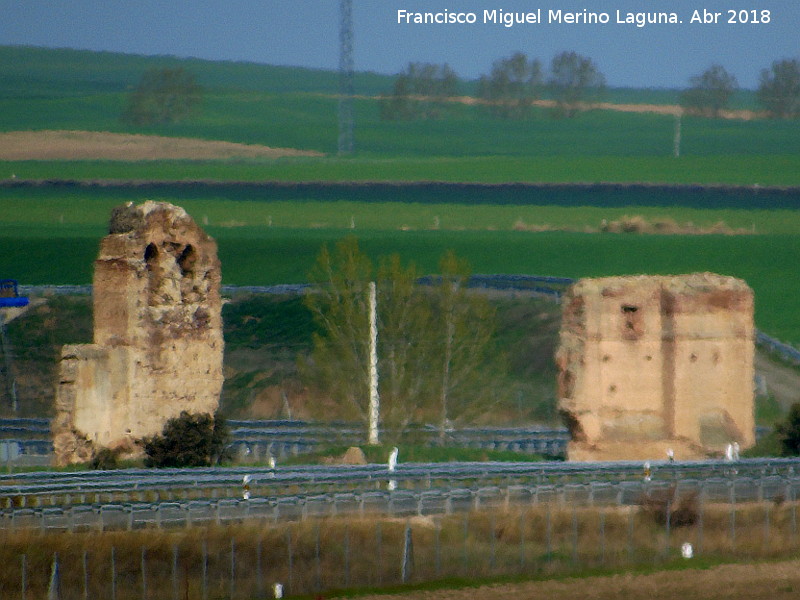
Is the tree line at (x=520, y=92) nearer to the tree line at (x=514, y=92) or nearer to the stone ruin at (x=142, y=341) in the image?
the tree line at (x=514, y=92)

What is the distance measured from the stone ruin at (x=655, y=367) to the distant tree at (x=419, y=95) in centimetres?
8527

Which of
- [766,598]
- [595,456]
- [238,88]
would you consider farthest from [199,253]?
[238,88]

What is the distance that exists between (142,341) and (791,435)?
10.9 m

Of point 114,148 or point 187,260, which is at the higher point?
point 114,148

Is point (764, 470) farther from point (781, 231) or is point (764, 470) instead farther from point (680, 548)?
point (781, 231)

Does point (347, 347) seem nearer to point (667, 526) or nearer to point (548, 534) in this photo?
point (667, 526)

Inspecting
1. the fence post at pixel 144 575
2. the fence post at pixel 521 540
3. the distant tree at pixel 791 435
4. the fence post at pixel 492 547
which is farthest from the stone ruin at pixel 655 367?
the fence post at pixel 144 575

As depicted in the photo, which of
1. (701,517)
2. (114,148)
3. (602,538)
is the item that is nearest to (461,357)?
(701,517)

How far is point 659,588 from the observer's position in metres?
21.3

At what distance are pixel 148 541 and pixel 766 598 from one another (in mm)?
7339

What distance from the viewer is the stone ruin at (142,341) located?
28.9m

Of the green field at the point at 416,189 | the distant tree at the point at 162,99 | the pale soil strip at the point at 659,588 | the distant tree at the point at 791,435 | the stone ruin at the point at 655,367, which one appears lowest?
the pale soil strip at the point at 659,588

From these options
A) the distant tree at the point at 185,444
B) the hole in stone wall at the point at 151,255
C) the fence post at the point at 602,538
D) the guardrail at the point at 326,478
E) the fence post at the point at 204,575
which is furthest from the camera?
the hole in stone wall at the point at 151,255

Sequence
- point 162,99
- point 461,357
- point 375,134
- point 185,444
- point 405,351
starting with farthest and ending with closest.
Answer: point 375,134
point 162,99
point 461,357
point 405,351
point 185,444
